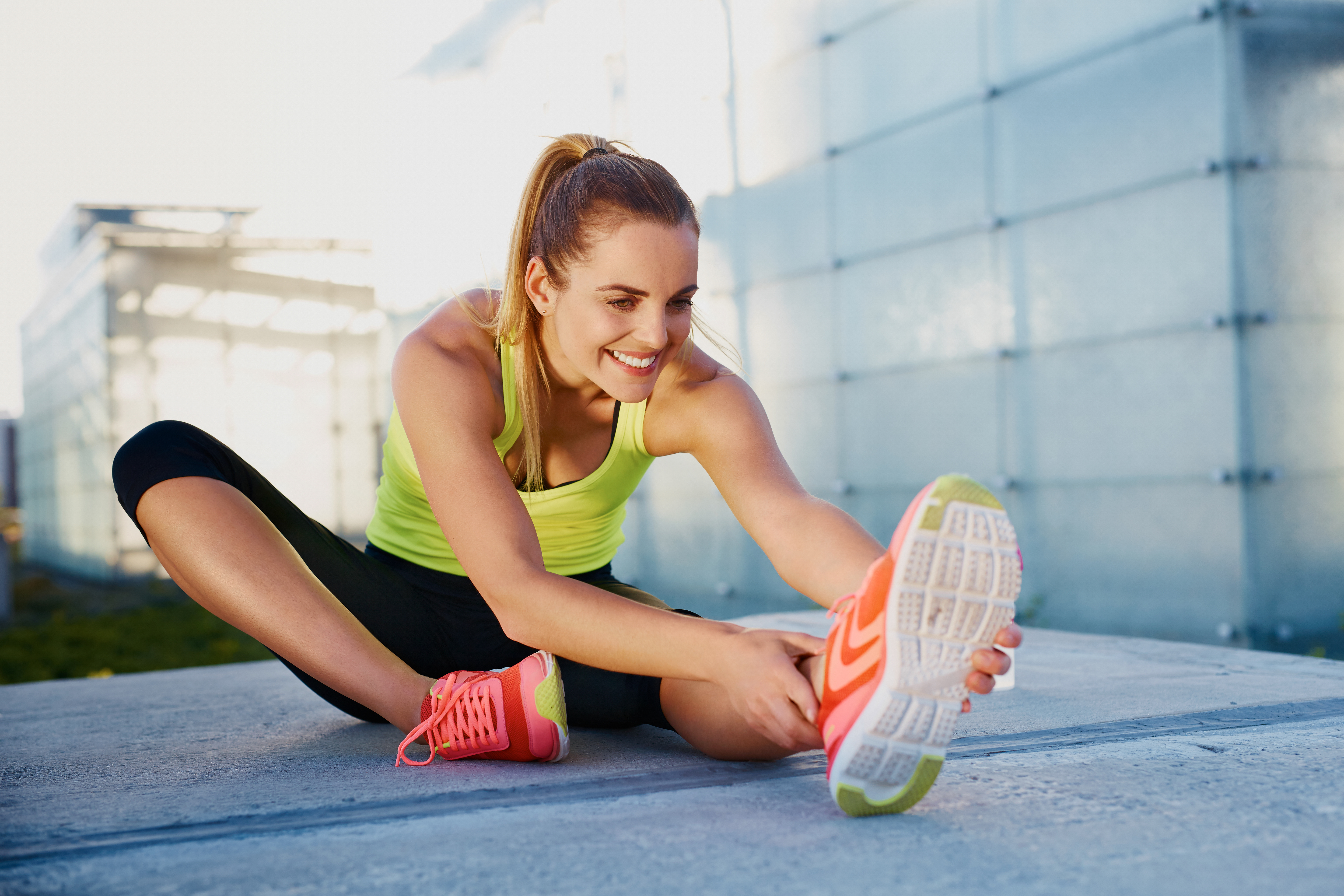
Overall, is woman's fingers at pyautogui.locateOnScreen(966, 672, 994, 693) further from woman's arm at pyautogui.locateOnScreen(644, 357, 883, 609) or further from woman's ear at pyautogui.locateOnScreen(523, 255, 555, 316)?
woman's ear at pyautogui.locateOnScreen(523, 255, 555, 316)

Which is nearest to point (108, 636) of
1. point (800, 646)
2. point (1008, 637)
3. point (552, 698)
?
point (552, 698)

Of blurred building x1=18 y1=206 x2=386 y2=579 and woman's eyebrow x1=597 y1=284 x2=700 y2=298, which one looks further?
blurred building x1=18 y1=206 x2=386 y2=579

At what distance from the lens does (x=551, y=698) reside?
5.06 ft

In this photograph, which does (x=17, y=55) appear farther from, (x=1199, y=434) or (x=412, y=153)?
(x=1199, y=434)

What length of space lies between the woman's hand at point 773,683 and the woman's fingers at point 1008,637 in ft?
0.64

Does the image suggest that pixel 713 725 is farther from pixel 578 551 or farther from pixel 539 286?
pixel 539 286

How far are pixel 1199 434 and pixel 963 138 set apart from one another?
5.31 ft

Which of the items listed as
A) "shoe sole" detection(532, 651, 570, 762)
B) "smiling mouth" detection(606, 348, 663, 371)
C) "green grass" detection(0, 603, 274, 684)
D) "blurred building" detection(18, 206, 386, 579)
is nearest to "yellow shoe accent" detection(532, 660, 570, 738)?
"shoe sole" detection(532, 651, 570, 762)

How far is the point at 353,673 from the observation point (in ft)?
5.45

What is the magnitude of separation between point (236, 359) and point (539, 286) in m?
10.7

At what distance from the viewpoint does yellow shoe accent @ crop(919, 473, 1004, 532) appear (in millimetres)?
1146

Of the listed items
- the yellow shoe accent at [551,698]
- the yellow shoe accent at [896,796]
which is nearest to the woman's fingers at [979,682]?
the yellow shoe accent at [896,796]

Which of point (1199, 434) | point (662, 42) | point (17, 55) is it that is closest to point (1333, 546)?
point (1199, 434)

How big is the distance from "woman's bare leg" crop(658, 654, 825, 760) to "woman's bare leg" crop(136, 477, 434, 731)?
398 millimetres
